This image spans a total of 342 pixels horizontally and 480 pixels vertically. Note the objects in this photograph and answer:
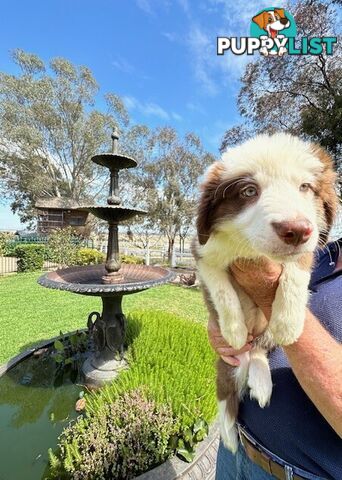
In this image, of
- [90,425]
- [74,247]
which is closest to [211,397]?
[90,425]

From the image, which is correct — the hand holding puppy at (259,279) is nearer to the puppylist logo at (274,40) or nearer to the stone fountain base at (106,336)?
the stone fountain base at (106,336)

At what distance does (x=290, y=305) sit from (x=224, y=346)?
454mm

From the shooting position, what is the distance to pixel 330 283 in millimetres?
1235

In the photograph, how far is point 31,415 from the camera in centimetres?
366

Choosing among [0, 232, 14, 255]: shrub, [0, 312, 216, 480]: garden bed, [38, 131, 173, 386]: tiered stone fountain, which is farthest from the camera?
[0, 232, 14, 255]: shrub

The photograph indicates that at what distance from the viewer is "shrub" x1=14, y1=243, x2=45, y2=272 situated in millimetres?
14492

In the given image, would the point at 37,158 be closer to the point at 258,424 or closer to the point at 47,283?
the point at 47,283

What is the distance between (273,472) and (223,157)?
132 centimetres

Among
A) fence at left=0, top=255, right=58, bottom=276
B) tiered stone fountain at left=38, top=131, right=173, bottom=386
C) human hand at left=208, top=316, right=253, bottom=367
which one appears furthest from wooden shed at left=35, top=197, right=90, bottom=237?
human hand at left=208, top=316, right=253, bottom=367

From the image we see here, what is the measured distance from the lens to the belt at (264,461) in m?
1.12

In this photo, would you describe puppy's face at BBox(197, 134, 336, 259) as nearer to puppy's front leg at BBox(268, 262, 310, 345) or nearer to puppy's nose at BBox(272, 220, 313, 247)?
puppy's nose at BBox(272, 220, 313, 247)

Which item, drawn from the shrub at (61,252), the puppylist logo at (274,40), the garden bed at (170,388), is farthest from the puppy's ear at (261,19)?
the shrub at (61,252)

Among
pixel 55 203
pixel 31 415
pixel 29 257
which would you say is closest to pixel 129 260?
pixel 29 257

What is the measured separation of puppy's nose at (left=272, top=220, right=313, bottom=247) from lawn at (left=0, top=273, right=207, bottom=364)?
554 cm
